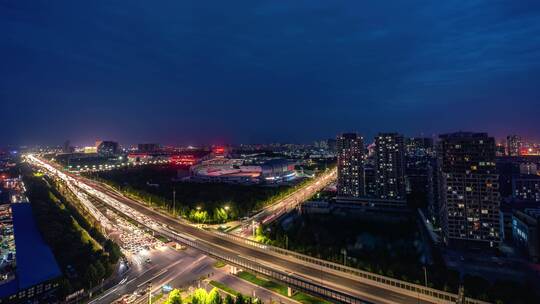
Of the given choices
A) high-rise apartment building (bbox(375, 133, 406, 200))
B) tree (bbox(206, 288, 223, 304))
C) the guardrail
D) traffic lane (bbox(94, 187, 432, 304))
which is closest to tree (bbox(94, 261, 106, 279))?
traffic lane (bbox(94, 187, 432, 304))

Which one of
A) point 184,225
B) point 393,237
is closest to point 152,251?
point 184,225

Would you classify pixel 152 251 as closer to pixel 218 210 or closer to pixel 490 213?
pixel 218 210

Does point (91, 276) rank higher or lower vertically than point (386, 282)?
lower

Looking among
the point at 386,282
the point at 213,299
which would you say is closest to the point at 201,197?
the point at 213,299

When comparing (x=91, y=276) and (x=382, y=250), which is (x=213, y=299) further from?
(x=382, y=250)

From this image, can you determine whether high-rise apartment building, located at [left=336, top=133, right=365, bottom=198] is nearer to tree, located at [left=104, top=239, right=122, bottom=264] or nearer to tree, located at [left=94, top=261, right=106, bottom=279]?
tree, located at [left=104, top=239, right=122, bottom=264]
